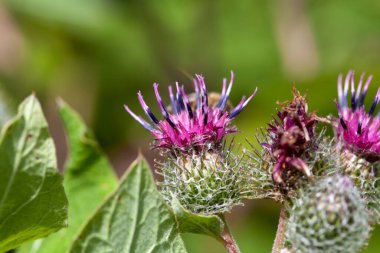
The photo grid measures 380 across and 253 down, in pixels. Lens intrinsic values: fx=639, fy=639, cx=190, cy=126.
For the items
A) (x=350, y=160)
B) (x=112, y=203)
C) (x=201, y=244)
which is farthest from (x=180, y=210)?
(x=201, y=244)

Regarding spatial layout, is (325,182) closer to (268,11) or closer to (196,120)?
(196,120)

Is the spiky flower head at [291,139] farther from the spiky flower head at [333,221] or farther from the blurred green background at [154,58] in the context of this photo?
the blurred green background at [154,58]

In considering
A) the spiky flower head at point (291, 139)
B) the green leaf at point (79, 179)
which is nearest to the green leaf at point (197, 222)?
the spiky flower head at point (291, 139)

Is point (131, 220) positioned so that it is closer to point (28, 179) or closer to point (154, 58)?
point (28, 179)

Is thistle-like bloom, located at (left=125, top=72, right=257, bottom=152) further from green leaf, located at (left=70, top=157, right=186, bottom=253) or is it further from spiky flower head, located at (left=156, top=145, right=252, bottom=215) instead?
green leaf, located at (left=70, top=157, right=186, bottom=253)

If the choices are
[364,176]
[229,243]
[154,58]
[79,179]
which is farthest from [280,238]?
[154,58]

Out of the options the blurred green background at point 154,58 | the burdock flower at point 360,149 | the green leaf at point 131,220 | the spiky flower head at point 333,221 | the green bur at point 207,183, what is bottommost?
the green leaf at point 131,220
